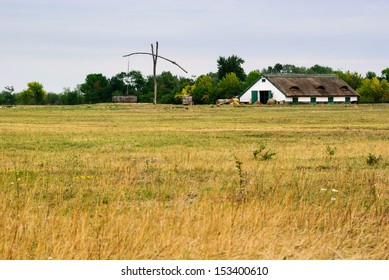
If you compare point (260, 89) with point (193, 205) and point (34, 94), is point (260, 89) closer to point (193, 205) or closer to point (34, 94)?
point (34, 94)

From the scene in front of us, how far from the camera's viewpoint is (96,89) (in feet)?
399

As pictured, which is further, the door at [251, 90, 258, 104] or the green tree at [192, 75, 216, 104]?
the green tree at [192, 75, 216, 104]

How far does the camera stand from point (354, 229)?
9953 millimetres

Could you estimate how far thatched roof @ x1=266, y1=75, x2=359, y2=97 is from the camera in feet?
340

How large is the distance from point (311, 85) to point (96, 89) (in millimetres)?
38586

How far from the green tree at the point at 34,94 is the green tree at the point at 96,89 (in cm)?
1375

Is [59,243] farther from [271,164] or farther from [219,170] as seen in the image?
[271,164]

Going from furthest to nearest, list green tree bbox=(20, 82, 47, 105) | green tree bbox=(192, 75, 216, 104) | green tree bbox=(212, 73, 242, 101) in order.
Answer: green tree bbox=(20, 82, 47, 105), green tree bbox=(212, 73, 242, 101), green tree bbox=(192, 75, 216, 104)

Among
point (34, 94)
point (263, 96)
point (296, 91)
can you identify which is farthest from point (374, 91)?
point (34, 94)

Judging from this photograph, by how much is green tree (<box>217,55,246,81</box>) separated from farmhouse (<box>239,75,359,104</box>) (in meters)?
19.3

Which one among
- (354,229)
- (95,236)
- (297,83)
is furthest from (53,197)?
(297,83)

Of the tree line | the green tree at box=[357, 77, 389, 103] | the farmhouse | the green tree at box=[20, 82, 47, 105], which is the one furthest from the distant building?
the green tree at box=[357, 77, 389, 103]

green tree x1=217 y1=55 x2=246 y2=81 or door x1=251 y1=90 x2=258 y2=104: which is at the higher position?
green tree x1=217 y1=55 x2=246 y2=81

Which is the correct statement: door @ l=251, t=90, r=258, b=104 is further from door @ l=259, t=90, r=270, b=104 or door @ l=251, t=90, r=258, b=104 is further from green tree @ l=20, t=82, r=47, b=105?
green tree @ l=20, t=82, r=47, b=105
